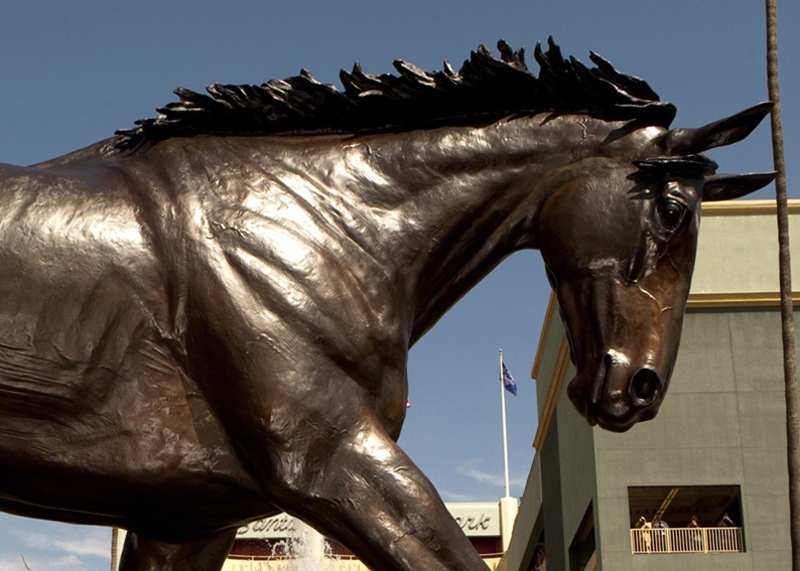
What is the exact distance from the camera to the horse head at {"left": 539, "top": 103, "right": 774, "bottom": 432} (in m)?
4.05

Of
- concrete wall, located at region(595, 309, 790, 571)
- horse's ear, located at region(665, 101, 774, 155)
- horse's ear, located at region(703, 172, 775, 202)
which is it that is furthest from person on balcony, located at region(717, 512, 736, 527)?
horse's ear, located at region(665, 101, 774, 155)

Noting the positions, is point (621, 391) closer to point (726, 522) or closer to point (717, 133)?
point (717, 133)

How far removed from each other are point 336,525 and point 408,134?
135 centimetres

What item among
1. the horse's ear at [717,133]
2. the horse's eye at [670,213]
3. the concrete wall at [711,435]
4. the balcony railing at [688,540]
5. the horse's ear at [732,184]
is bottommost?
the horse's eye at [670,213]

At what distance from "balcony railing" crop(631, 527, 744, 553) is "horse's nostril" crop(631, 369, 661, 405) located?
98.2 ft

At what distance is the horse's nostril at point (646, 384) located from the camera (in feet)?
13.2

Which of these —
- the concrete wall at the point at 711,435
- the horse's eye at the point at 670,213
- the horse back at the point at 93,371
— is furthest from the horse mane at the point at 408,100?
the concrete wall at the point at 711,435

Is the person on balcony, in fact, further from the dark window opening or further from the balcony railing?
the balcony railing

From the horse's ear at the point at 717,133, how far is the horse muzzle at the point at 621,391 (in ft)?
2.39

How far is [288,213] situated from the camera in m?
4.01

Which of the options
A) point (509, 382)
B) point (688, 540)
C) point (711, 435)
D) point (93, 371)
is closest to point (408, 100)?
point (93, 371)

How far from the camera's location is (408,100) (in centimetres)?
431

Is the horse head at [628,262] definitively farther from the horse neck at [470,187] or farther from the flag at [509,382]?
the flag at [509,382]

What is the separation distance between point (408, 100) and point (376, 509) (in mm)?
1406
